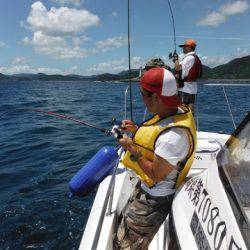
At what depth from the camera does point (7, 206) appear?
6.36m

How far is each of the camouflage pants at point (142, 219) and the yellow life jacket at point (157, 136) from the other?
0.16m

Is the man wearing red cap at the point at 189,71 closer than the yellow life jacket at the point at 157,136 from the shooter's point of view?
No

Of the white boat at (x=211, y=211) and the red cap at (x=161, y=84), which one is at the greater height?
the red cap at (x=161, y=84)

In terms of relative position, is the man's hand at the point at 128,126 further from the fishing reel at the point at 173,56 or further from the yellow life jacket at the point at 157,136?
the fishing reel at the point at 173,56

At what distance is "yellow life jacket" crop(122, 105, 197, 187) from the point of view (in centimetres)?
276

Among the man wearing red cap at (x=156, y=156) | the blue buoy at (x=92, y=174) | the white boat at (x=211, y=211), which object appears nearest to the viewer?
the white boat at (x=211, y=211)

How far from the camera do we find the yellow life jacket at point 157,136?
109 inches

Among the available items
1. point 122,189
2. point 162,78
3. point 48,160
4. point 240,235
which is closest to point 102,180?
point 122,189

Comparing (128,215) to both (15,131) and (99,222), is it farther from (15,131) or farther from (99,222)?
(15,131)

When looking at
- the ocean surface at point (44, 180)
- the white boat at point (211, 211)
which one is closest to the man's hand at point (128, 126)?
the white boat at point (211, 211)

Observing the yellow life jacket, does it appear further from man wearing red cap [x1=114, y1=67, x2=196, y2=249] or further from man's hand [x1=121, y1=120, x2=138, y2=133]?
man's hand [x1=121, y1=120, x2=138, y2=133]

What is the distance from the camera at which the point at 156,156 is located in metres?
2.67

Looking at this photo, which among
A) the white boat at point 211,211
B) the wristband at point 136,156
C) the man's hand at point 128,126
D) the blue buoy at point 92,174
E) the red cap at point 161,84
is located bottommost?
the blue buoy at point 92,174

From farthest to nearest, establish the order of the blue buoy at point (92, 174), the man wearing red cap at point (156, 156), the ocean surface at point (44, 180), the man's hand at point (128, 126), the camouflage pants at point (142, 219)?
the ocean surface at point (44, 180)
the blue buoy at point (92, 174)
the man's hand at point (128, 126)
the camouflage pants at point (142, 219)
the man wearing red cap at point (156, 156)
